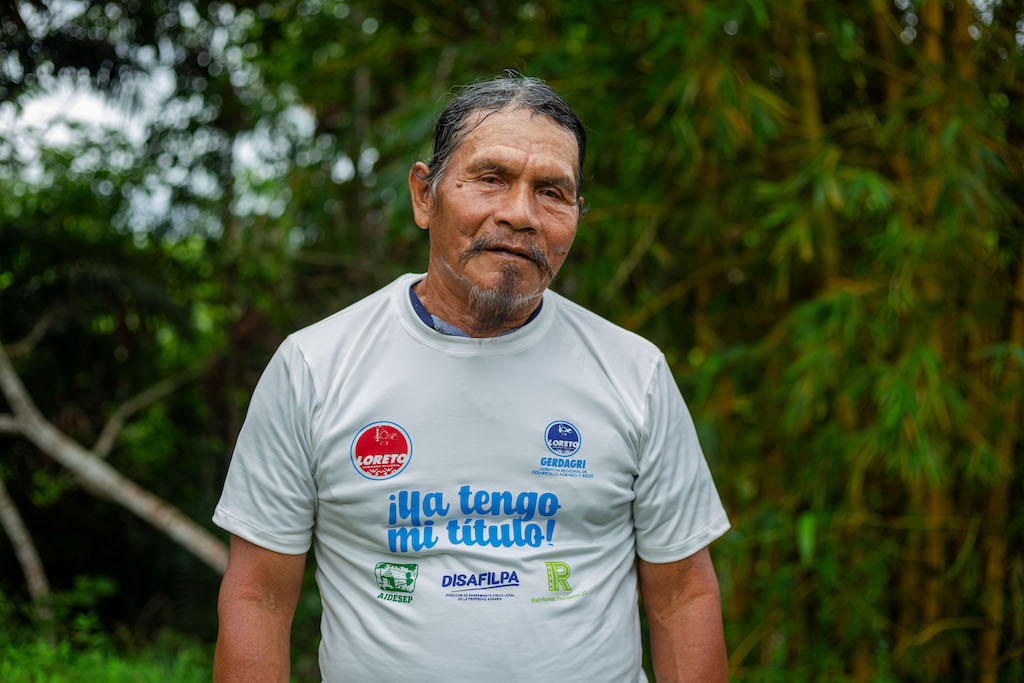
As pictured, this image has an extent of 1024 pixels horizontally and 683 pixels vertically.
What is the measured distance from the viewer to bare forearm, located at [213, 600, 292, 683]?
134 cm

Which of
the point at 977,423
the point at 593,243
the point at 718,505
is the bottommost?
the point at 718,505

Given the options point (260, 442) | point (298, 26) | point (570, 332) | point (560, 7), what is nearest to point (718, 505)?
point (570, 332)

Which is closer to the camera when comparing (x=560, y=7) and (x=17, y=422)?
(x=560, y=7)

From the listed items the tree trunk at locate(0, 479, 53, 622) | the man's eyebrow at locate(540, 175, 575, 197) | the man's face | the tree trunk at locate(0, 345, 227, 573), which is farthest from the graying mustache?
the tree trunk at locate(0, 479, 53, 622)

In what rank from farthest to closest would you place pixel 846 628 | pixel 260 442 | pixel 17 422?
1. pixel 17 422
2. pixel 846 628
3. pixel 260 442

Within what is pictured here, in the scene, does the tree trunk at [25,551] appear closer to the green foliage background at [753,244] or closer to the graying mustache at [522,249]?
the green foliage background at [753,244]

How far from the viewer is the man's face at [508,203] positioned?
1.34 meters

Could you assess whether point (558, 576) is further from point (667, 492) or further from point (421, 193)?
point (421, 193)

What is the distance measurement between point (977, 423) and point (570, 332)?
64.8 inches

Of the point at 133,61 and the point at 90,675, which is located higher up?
the point at 133,61

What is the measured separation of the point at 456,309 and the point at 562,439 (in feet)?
0.91

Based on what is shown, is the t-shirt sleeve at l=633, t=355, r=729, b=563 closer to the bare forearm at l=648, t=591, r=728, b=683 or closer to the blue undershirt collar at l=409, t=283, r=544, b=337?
the bare forearm at l=648, t=591, r=728, b=683

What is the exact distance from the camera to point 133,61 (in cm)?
389

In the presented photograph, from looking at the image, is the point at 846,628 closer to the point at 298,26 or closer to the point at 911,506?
the point at 911,506
